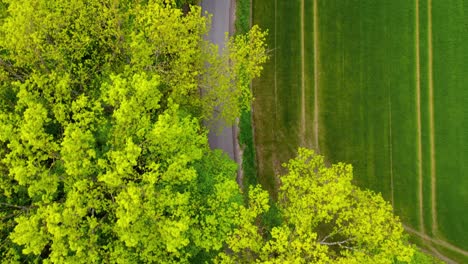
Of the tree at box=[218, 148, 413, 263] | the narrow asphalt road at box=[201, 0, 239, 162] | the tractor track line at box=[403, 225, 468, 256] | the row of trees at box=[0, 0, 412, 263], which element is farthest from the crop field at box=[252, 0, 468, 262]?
the tree at box=[218, 148, 413, 263]

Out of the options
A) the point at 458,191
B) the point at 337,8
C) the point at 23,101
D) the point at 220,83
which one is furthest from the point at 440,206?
the point at 23,101

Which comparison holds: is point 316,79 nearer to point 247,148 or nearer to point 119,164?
point 247,148

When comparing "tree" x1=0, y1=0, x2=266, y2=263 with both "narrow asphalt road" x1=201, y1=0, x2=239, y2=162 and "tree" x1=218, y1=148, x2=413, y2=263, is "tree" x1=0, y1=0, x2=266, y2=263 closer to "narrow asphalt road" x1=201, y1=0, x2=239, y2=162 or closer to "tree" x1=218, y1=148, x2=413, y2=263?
"tree" x1=218, y1=148, x2=413, y2=263

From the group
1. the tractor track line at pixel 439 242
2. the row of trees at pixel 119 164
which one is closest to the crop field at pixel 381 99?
the tractor track line at pixel 439 242

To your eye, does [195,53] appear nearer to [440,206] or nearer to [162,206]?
[162,206]

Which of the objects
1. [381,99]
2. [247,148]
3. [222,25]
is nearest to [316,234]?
[247,148]
